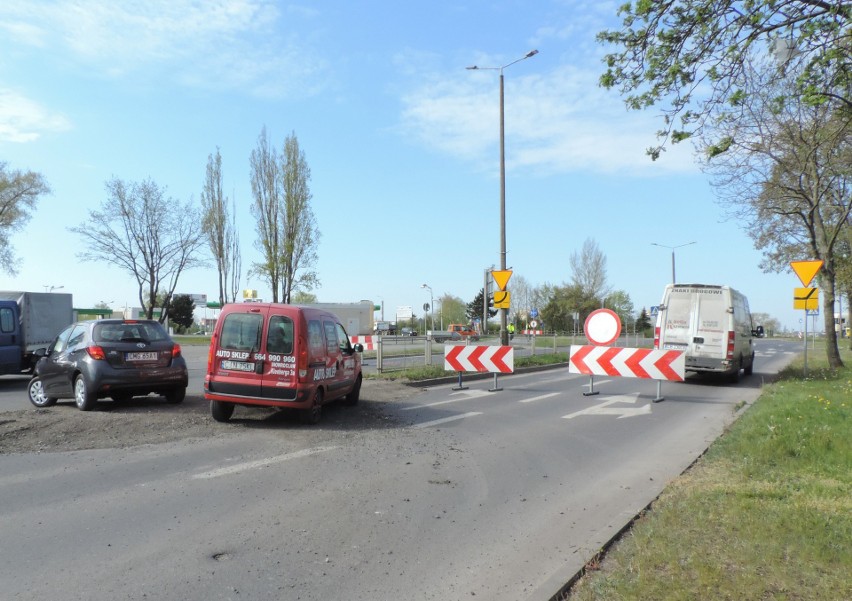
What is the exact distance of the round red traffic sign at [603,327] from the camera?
1391 centimetres

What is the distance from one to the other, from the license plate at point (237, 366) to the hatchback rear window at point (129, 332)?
224 centimetres

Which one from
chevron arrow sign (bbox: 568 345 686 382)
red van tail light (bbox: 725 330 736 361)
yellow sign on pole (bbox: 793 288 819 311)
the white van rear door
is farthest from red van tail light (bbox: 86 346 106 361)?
yellow sign on pole (bbox: 793 288 819 311)

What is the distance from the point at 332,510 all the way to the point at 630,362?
10016mm

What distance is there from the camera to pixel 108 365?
9969 millimetres

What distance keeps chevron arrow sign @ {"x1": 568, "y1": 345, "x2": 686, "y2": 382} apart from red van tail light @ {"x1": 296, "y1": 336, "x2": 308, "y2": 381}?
283 inches

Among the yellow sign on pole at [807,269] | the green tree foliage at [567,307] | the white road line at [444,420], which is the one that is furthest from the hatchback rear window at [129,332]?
the green tree foliage at [567,307]

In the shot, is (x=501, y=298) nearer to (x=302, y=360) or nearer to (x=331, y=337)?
(x=331, y=337)

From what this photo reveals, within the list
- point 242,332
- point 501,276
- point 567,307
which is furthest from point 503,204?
point 567,307

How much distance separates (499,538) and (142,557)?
8.51 ft

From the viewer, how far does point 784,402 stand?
1089 cm

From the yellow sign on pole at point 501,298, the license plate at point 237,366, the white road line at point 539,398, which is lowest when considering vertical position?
the white road line at point 539,398

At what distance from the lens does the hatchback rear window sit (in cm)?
1023

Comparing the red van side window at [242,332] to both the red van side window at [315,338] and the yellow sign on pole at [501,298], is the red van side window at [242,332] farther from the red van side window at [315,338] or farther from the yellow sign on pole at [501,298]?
the yellow sign on pole at [501,298]

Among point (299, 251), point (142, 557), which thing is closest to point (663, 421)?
point (142, 557)
